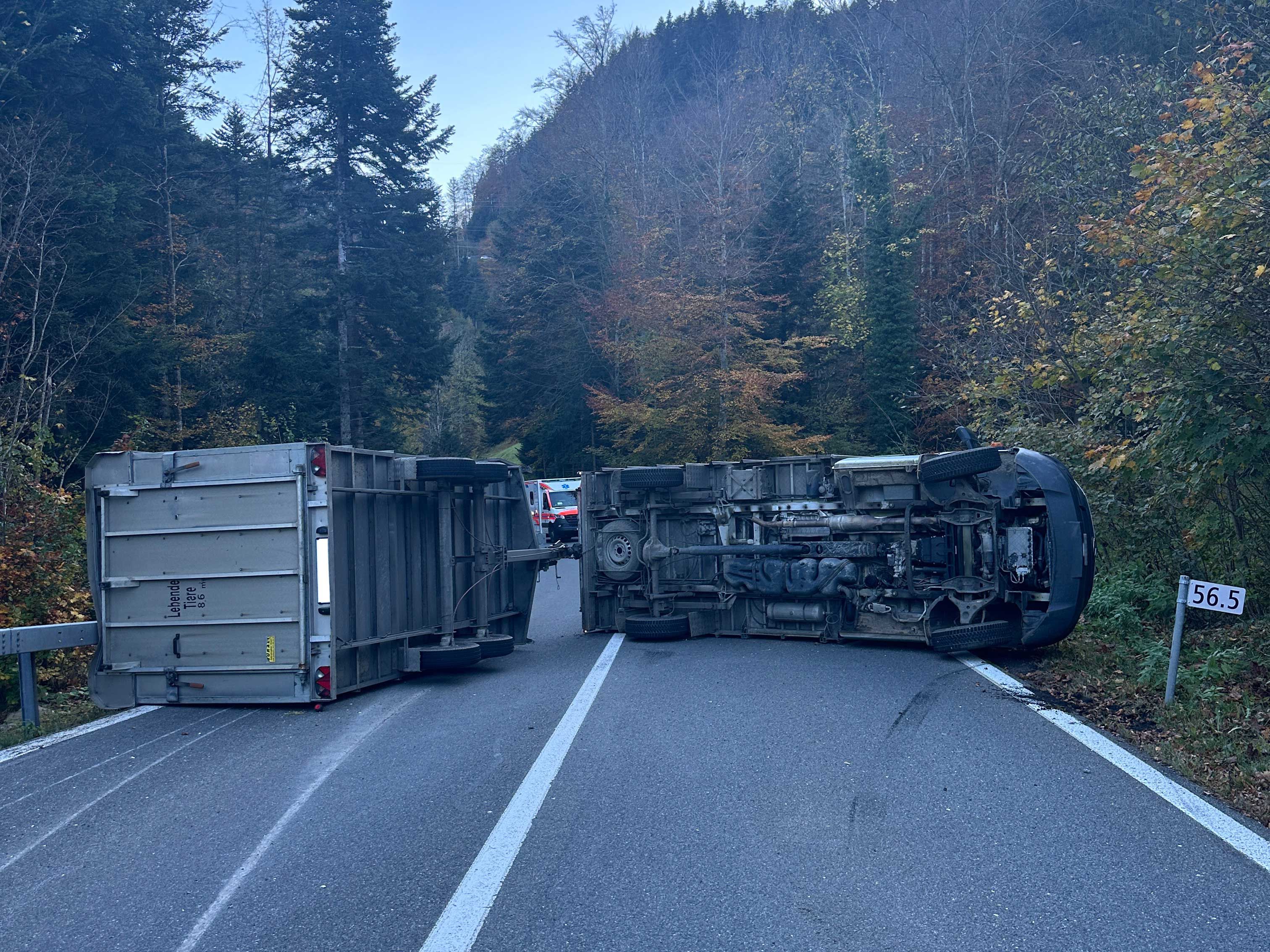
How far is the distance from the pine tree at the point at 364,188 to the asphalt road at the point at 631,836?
27.3m

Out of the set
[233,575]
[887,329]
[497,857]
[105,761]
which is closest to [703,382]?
[887,329]

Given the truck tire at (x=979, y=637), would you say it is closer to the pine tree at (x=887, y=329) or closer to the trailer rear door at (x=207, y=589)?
the trailer rear door at (x=207, y=589)

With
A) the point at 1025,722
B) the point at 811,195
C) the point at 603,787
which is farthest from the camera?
the point at 811,195

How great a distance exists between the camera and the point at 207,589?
8812 millimetres

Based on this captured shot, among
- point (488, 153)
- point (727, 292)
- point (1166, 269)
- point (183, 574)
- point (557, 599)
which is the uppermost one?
point (488, 153)

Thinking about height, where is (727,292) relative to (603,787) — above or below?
above

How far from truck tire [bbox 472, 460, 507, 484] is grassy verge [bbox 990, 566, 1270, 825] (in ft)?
19.6

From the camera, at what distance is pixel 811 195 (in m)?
43.1

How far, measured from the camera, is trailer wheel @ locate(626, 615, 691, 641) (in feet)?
41.2

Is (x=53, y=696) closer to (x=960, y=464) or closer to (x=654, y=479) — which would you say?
(x=654, y=479)

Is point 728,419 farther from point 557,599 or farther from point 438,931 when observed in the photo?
point 438,931

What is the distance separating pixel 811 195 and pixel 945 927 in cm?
4215

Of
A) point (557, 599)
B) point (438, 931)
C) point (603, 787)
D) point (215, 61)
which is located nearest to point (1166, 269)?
point (603, 787)

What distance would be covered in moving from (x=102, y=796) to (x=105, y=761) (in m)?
0.95
